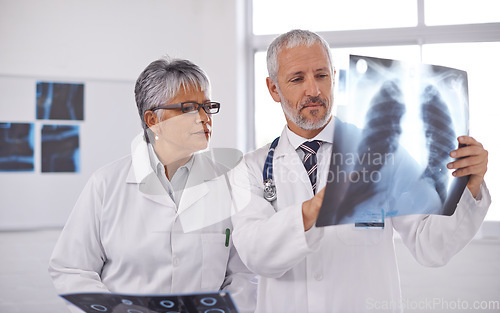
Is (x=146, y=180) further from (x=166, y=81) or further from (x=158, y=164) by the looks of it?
(x=166, y=81)

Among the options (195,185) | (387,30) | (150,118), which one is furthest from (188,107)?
(387,30)

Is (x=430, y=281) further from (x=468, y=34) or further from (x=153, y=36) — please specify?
(x=153, y=36)

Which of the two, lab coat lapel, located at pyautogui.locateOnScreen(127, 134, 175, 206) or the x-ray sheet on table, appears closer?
the x-ray sheet on table

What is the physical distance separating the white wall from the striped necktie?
175 centimetres

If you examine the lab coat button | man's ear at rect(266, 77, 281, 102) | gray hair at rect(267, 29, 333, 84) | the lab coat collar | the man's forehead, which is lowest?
the lab coat button

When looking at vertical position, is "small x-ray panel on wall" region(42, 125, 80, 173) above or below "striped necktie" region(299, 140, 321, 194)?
above

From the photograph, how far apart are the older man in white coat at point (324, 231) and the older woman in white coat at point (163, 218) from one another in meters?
0.15

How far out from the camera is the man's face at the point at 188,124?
1.32 meters

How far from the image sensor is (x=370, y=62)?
890mm

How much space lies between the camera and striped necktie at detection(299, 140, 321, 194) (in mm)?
1195

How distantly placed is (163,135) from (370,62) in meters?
0.72

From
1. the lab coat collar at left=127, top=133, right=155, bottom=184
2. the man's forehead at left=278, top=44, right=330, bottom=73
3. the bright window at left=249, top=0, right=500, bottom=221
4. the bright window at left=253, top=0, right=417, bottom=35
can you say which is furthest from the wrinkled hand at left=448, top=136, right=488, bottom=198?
the bright window at left=253, top=0, right=417, bottom=35

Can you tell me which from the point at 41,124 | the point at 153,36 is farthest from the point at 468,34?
the point at 41,124

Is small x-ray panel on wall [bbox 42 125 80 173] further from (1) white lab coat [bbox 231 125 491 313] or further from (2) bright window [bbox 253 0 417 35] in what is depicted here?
(1) white lab coat [bbox 231 125 491 313]
